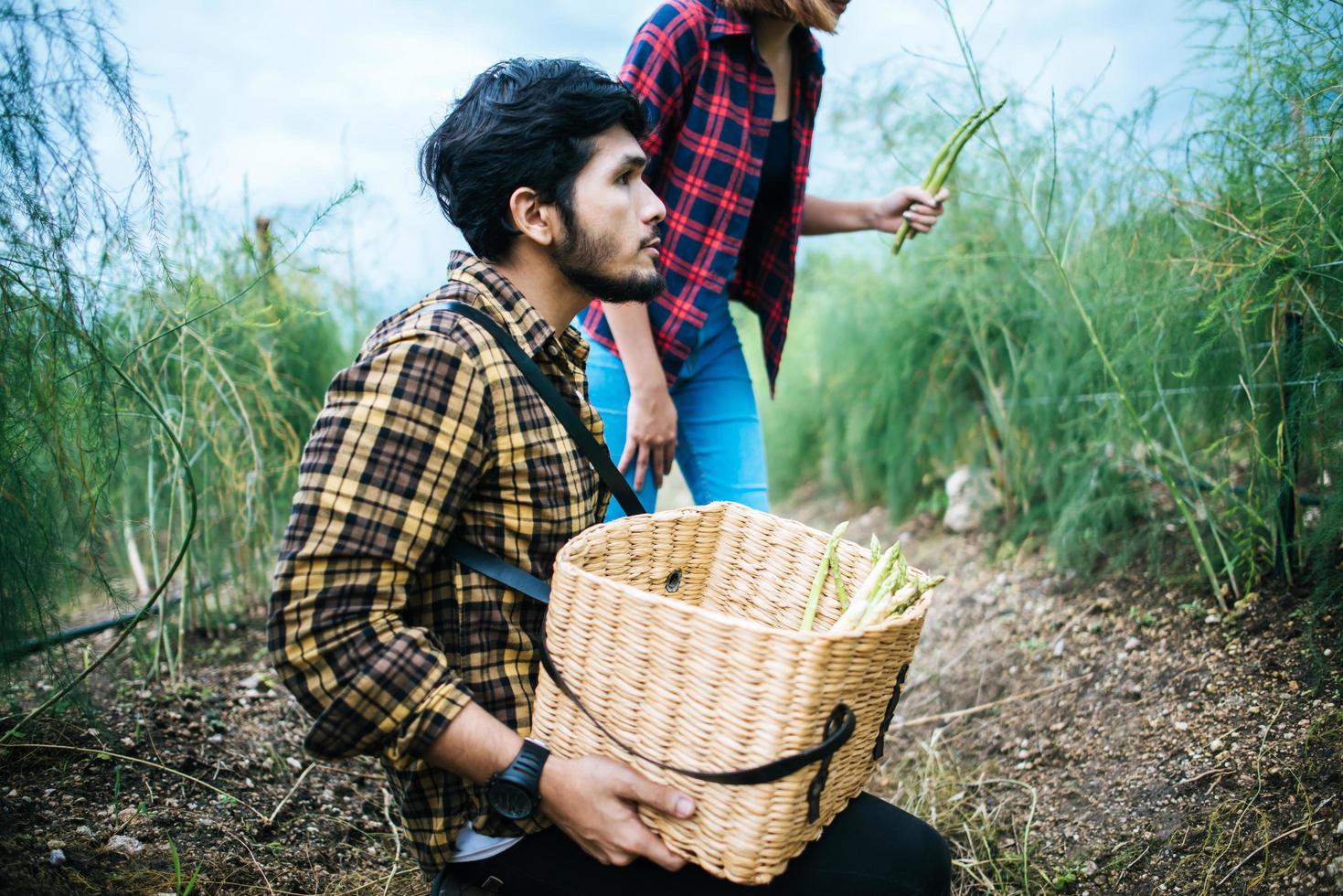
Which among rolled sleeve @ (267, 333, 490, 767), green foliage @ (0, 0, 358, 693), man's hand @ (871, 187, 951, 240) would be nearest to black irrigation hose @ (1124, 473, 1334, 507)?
man's hand @ (871, 187, 951, 240)

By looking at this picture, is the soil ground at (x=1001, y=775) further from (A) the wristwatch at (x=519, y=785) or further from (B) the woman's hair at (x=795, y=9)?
(B) the woman's hair at (x=795, y=9)

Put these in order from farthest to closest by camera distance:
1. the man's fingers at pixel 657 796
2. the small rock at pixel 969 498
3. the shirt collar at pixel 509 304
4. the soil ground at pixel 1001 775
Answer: the small rock at pixel 969 498 → the soil ground at pixel 1001 775 → the shirt collar at pixel 509 304 → the man's fingers at pixel 657 796

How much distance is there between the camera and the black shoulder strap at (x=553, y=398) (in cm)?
127

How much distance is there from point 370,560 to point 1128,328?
8.10ft

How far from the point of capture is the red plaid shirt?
6.41 feet

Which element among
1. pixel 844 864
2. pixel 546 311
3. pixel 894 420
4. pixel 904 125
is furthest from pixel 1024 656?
pixel 904 125

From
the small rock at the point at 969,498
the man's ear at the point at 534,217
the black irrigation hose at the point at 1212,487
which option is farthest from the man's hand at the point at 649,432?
the small rock at the point at 969,498

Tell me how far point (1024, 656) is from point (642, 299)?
1956 mm

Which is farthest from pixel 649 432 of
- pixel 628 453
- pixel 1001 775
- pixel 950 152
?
pixel 1001 775

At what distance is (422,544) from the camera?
115cm

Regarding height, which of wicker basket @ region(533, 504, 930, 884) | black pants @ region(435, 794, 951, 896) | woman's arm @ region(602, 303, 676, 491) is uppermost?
woman's arm @ region(602, 303, 676, 491)

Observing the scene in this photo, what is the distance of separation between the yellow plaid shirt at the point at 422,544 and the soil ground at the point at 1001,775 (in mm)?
662

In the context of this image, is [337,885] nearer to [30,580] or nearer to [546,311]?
[30,580]

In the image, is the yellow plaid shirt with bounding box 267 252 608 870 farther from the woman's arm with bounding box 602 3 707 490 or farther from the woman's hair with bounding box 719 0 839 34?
the woman's hair with bounding box 719 0 839 34
